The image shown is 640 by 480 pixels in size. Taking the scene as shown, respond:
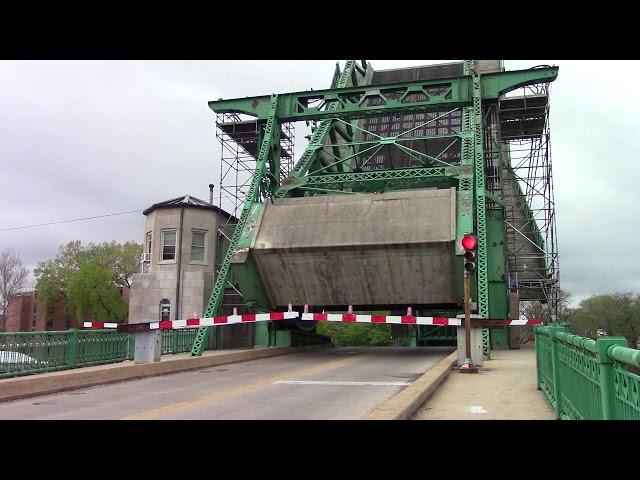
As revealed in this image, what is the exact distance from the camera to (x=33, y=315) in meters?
71.6

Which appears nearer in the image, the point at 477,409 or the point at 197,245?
the point at 477,409

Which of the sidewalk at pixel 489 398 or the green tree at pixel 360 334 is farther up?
the sidewalk at pixel 489 398

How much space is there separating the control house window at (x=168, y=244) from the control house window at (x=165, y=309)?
1.86 metres

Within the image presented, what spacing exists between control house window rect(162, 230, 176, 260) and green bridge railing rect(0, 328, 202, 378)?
8.69 m

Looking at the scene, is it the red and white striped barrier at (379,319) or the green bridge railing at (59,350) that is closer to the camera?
the green bridge railing at (59,350)

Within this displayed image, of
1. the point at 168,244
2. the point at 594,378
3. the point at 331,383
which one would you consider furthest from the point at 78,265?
the point at 594,378

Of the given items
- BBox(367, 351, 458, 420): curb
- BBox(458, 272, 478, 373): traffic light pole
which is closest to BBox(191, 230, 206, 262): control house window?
BBox(458, 272, 478, 373): traffic light pole

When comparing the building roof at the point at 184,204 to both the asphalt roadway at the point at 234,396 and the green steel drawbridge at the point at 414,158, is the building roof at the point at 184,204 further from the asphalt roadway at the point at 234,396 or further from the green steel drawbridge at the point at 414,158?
the asphalt roadway at the point at 234,396

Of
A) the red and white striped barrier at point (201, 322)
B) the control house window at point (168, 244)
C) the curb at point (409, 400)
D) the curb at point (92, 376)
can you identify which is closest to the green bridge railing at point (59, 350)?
the curb at point (92, 376)

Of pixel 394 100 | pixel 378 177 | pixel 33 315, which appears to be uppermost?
pixel 394 100

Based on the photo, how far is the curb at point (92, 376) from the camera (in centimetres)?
977

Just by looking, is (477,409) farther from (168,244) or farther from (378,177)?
(168,244)

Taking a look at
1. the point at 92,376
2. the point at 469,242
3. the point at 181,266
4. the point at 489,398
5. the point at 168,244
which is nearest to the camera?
the point at 489,398

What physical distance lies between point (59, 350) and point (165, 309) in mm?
10479
